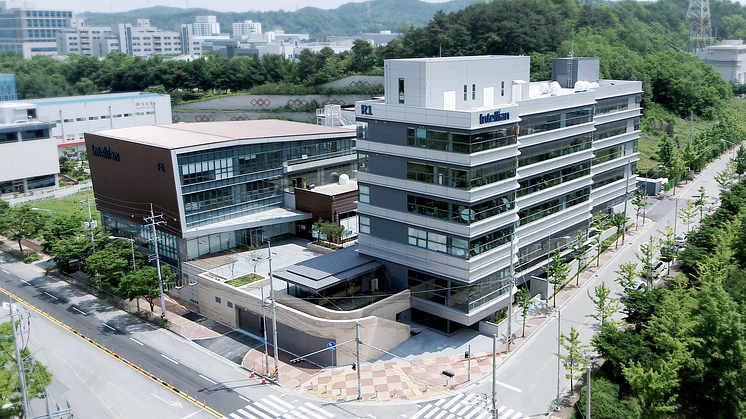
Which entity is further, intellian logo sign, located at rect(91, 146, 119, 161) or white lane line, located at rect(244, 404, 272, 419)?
intellian logo sign, located at rect(91, 146, 119, 161)

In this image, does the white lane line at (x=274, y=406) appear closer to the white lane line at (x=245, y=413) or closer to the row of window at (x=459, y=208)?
the white lane line at (x=245, y=413)

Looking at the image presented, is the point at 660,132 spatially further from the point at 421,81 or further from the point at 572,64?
the point at 421,81

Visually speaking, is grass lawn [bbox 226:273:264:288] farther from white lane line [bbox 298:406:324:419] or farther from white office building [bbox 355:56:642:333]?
white lane line [bbox 298:406:324:419]

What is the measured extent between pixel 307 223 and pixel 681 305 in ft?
130

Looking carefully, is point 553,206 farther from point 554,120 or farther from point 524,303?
point 524,303

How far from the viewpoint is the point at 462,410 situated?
43656 mm

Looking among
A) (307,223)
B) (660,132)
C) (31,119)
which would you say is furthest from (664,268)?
(31,119)

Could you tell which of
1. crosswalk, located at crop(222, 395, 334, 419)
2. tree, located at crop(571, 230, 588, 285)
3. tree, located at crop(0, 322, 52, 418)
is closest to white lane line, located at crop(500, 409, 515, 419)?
crosswalk, located at crop(222, 395, 334, 419)

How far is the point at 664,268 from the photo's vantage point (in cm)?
6738

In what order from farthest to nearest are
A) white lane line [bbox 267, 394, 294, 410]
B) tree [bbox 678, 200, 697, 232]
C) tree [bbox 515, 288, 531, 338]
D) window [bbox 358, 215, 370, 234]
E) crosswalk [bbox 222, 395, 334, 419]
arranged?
tree [bbox 678, 200, 697, 232] → window [bbox 358, 215, 370, 234] → tree [bbox 515, 288, 531, 338] → white lane line [bbox 267, 394, 294, 410] → crosswalk [bbox 222, 395, 334, 419]

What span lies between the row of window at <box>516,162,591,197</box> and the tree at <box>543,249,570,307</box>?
654cm

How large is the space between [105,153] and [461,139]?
141ft

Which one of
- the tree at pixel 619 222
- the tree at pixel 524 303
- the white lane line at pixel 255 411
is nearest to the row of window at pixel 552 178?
the tree at pixel 524 303

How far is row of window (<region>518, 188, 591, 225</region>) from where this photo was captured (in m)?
58.9
